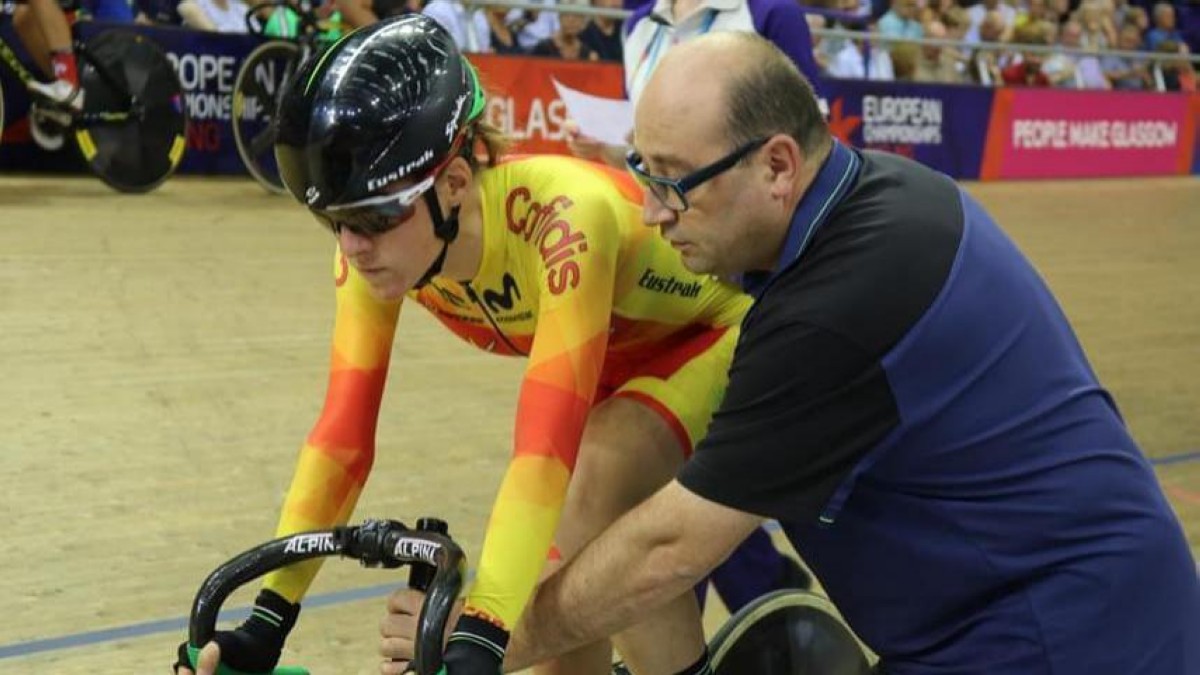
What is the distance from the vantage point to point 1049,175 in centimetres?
1355

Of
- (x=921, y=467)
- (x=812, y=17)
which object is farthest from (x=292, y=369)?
(x=812, y=17)

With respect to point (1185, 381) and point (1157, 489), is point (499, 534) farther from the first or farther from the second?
point (1185, 381)

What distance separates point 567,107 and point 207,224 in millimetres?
3395

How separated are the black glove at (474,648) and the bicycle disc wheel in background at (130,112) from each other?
668cm

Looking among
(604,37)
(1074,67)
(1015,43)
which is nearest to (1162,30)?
(1074,67)

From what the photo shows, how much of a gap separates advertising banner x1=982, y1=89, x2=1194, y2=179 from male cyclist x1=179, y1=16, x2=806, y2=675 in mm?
11256

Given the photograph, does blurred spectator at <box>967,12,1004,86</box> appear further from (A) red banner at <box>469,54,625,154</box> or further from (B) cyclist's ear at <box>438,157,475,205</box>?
(B) cyclist's ear at <box>438,157,475,205</box>

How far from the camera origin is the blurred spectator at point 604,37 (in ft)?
33.7

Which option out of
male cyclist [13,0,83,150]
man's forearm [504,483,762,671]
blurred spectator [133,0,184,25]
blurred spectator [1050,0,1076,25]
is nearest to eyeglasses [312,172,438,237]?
man's forearm [504,483,762,671]

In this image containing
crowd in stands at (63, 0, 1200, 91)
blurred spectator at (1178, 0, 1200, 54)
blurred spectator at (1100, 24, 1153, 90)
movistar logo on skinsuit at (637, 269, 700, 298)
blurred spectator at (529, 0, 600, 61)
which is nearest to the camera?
movistar logo on skinsuit at (637, 269, 700, 298)

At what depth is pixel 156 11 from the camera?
8922 mm

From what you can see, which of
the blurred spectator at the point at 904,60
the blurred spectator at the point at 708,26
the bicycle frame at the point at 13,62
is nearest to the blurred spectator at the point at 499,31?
the bicycle frame at the point at 13,62

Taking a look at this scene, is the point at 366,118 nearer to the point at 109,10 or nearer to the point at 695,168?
the point at 695,168

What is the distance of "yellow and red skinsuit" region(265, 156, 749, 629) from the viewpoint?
1932 millimetres
